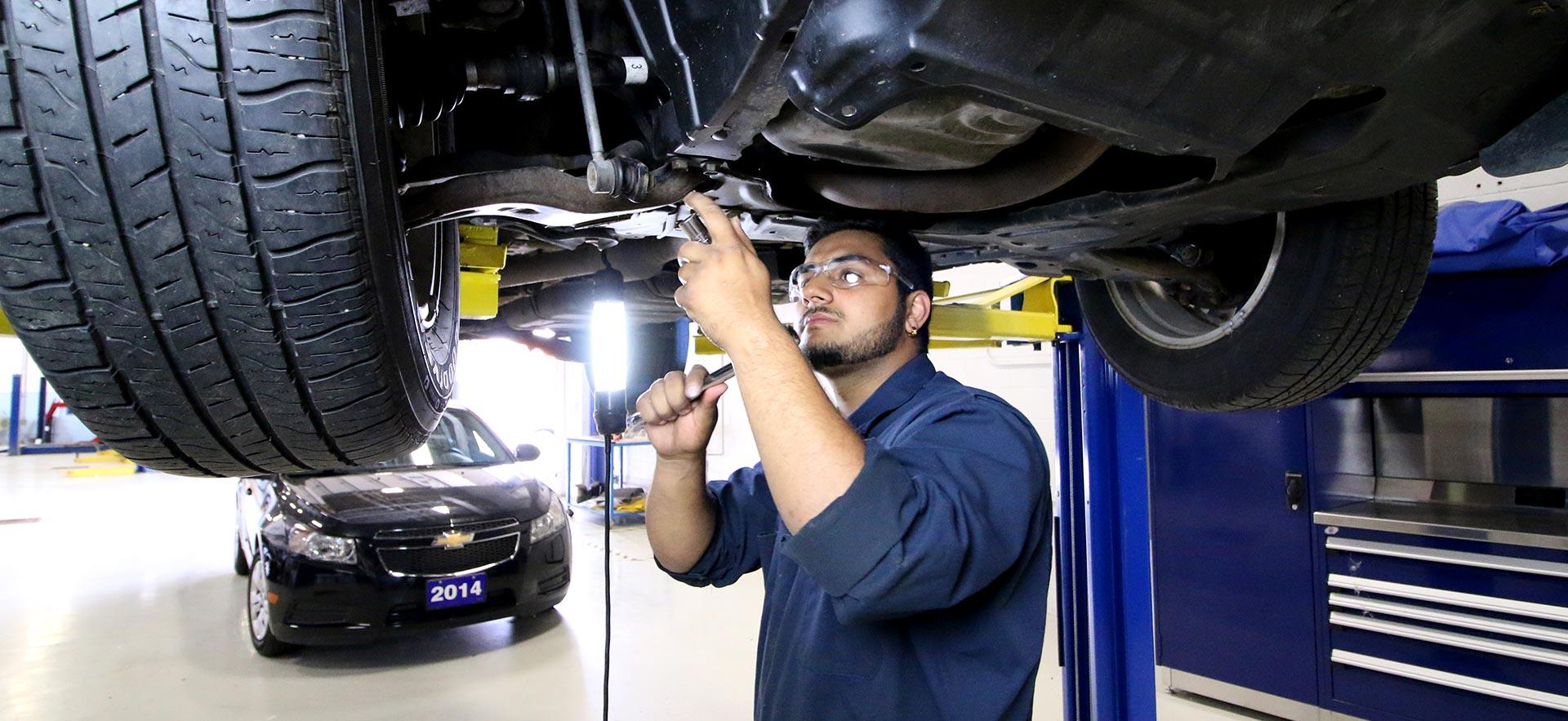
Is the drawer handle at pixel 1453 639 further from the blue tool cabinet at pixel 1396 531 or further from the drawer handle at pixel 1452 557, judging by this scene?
the drawer handle at pixel 1452 557

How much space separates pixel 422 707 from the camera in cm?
→ 257

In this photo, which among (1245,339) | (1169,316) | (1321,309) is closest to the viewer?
(1321,309)

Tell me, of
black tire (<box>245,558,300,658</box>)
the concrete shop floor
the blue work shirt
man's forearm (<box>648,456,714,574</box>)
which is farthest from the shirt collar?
black tire (<box>245,558,300,658</box>)

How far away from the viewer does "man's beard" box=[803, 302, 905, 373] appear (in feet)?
3.58

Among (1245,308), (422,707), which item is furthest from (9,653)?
(1245,308)

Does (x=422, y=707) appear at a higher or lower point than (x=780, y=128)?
lower

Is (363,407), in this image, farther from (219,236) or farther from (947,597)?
(947,597)

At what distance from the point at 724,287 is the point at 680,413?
1.00ft

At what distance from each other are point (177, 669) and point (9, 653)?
0.78m

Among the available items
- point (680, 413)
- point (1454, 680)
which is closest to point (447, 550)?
point (680, 413)

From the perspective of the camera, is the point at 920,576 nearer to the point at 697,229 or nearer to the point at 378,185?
the point at 697,229

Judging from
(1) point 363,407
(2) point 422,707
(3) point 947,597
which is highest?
(1) point 363,407

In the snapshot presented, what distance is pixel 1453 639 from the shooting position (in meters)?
2.20

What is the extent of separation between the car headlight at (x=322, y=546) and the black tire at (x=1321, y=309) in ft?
8.52
